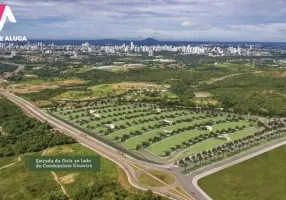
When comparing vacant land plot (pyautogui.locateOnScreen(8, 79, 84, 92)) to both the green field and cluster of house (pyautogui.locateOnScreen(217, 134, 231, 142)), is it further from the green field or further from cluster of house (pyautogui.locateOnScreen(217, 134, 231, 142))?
the green field

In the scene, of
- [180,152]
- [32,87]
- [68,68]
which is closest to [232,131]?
[180,152]

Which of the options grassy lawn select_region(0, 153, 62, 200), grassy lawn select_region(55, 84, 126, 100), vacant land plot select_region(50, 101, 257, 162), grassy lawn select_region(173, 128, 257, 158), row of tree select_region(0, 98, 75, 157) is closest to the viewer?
grassy lawn select_region(0, 153, 62, 200)

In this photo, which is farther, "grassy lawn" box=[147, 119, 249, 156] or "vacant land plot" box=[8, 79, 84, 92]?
"vacant land plot" box=[8, 79, 84, 92]

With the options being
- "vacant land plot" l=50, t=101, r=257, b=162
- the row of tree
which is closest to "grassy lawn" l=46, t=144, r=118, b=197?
"vacant land plot" l=50, t=101, r=257, b=162

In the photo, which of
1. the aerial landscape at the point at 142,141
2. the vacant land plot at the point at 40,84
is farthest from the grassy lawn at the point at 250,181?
the vacant land plot at the point at 40,84

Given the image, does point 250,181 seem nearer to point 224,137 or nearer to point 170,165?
point 170,165

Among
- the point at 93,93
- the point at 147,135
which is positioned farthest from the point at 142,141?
the point at 93,93

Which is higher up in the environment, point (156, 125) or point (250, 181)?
point (156, 125)

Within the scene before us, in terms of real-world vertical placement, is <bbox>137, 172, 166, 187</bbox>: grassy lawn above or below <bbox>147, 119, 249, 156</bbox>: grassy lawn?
below

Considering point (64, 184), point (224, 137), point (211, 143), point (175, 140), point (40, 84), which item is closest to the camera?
point (64, 184)

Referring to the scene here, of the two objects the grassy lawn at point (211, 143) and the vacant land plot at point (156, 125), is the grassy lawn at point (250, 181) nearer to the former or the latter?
the grassy lawn at point (211, 143)

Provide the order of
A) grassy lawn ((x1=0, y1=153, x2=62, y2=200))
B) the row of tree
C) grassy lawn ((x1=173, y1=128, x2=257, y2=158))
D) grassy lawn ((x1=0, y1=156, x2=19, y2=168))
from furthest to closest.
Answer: the row of tree, grassy lawn ((x1=173, y1=128, x2=257, y2=158)), grassy lawn ((x1=0, y1=156, x2=19, y2=168)), grassy lawn ((x1=0, y1=153, x2=62, y2=200))
